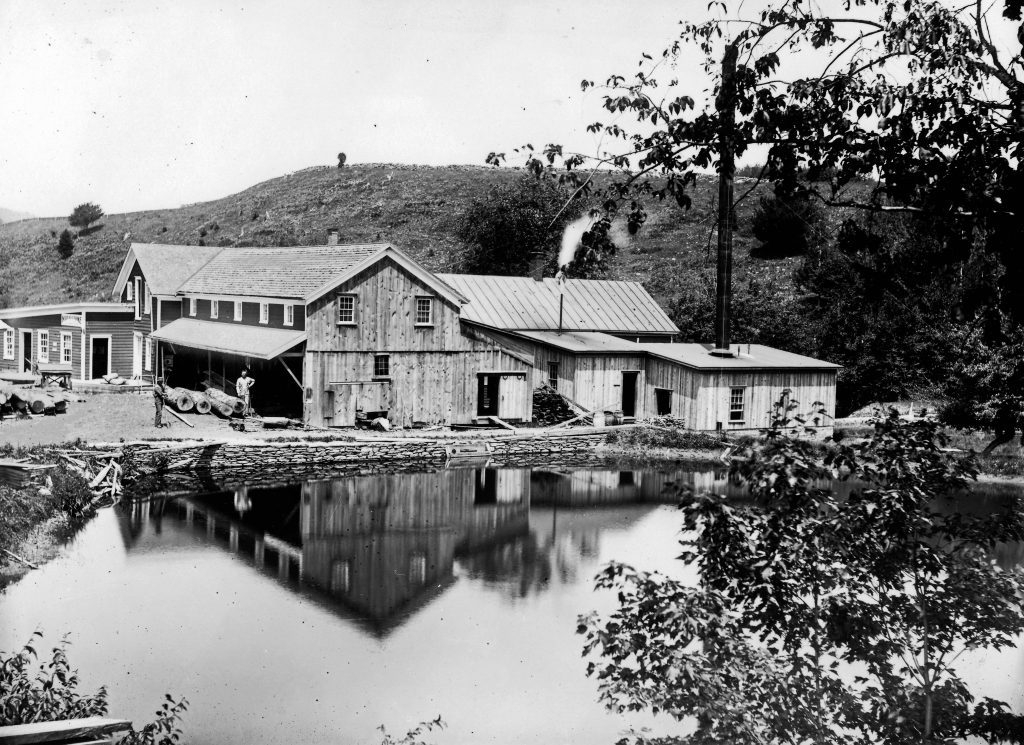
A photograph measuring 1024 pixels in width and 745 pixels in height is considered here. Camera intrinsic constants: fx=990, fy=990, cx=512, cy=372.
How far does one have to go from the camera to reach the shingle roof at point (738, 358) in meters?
36.4

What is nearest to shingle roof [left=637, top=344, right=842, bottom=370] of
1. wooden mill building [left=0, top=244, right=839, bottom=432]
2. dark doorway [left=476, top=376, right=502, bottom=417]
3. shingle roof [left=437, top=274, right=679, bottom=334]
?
wooden mill building [left=0, top=244, right=839, bottom=432]

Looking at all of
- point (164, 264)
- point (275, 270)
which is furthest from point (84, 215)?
point (275, 270)

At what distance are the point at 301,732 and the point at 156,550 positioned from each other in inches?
402

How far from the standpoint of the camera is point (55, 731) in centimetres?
771

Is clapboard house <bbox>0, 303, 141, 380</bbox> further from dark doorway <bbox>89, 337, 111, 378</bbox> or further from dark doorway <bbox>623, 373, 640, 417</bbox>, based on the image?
dark doorway <bbox>623, 373, 640, 417</bbox>

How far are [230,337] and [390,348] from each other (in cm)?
653

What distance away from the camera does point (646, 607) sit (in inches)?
304

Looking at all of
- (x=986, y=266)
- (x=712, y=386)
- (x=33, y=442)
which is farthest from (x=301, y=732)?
(x=712, y=386)

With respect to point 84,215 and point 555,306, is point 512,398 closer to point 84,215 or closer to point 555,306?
point 555,306

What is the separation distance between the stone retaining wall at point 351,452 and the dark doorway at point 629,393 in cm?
423

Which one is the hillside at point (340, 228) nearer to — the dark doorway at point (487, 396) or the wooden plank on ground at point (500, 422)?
Result: the dark doorway at point (487, 396)

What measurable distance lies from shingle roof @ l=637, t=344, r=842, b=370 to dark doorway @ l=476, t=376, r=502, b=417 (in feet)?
19.9

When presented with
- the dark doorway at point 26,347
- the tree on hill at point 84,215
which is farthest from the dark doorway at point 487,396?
the tree on hill at point 84,215

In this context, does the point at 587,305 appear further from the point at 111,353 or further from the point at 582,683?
the point at 582,683
